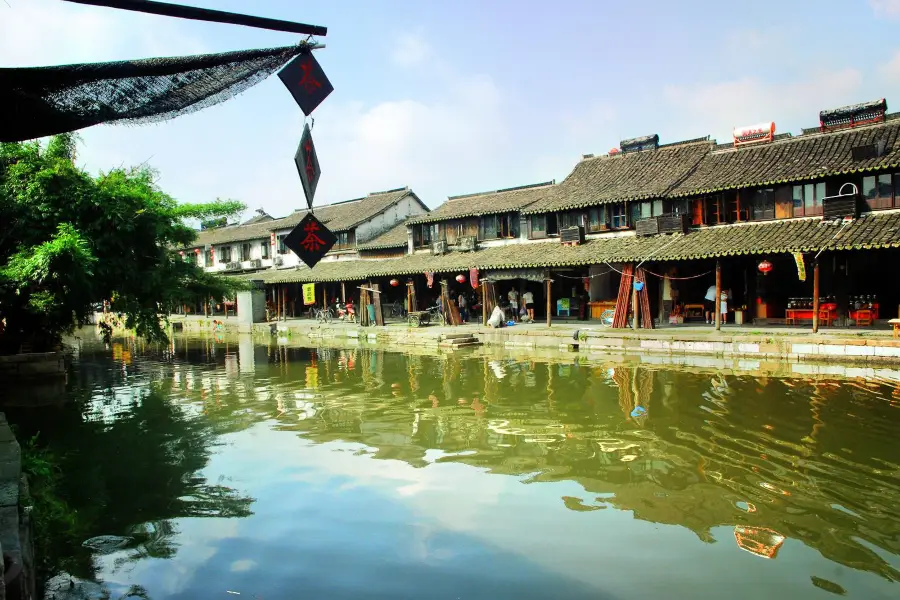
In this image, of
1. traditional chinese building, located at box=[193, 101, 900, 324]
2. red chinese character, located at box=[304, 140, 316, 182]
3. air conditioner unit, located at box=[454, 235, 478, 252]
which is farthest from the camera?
air conditioner unit, located at box=[454, 235, 478, 252]

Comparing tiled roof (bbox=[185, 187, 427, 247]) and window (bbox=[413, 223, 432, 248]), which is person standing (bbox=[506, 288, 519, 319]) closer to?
window (bbox=[413, 223, 432, 248])

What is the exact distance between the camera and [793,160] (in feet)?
62.4

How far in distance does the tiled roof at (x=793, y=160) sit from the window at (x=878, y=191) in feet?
1.86

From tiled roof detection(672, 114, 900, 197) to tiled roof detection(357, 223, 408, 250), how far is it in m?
14.3

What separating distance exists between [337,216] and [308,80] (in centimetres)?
3146

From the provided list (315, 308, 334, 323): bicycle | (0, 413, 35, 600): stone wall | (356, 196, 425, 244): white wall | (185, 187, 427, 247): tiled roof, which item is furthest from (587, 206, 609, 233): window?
(0, 413, 35, 600): stone wall

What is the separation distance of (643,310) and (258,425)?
13.7 meters

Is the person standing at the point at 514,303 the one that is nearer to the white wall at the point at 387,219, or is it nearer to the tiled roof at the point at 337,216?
the white wall at the point at 387,219

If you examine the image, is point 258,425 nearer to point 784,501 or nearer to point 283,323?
point 784,501

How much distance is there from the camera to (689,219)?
2062cm

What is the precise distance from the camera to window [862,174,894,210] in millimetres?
16969

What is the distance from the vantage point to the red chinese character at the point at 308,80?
509 centimetres

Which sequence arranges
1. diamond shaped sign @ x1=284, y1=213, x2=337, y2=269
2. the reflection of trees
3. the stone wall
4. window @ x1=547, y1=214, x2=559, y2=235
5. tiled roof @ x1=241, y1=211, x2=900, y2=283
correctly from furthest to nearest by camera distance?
1. window @ x1=547, y1=214, x2=559, y2=235
2. tiled roof @ x1=241, y1=211, x2=900, y2=283
3. the reflection of trees
4. diamond shaped sign @ x1=284, y1=213, x2=337, y2=269
5. the stone wall

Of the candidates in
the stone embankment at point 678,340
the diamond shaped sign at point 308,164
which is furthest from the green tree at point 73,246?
the diamond shaped sign at point 308,164
